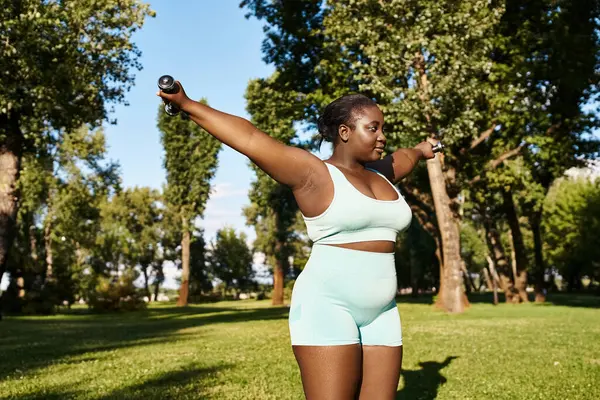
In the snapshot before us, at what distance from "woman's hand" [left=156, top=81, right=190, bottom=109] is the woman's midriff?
122 centimetres

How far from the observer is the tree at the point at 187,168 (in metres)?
60.1

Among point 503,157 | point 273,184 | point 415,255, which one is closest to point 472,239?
point 415,255

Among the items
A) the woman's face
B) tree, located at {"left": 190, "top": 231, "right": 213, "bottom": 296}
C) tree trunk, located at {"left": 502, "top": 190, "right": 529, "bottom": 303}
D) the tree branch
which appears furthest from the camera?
tree, located at {"left": 190, "top": 231, "right": 213, "bottom": 296}

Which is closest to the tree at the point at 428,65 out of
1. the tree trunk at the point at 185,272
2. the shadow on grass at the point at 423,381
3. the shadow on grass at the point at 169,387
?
the shadow on grass at the point at 423,381

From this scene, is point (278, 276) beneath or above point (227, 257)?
beneath

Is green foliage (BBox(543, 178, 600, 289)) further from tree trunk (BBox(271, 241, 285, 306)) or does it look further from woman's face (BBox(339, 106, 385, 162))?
woman's face (BBox(339, 106, 385, 162))

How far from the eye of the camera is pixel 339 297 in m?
3.49

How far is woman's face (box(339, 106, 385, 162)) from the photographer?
3.79 m

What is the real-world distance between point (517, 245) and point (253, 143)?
1422 inches

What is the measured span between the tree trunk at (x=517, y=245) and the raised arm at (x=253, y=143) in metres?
32.7

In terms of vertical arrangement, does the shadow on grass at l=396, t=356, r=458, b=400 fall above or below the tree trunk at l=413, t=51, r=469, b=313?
below

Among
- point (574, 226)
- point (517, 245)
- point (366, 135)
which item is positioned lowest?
point (366, 135)

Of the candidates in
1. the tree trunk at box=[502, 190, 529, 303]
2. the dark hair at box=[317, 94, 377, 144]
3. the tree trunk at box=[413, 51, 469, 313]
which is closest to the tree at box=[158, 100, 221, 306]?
the tree trunk at box=[502, 190, 529, 303]

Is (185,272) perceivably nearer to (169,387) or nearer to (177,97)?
(169,387)
